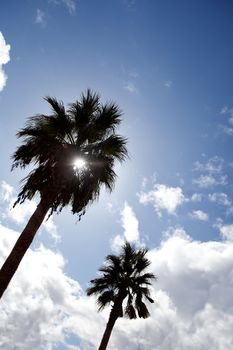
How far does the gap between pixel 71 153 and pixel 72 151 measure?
0.38 feet

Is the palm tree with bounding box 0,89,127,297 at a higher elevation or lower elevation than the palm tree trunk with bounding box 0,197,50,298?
higher

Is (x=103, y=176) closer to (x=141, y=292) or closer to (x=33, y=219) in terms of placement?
(x=33, y=219)

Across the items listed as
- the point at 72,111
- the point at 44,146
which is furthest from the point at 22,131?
the point at 72,111

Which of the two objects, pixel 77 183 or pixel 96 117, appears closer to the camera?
pixel 77 183

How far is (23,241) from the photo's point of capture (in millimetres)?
9336

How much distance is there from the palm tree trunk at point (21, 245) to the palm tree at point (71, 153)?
9.4 inches

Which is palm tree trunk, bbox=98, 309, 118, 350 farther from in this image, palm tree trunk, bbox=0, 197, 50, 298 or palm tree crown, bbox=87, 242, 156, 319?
palm tree trunk, bbox=0, 197, 50, 298

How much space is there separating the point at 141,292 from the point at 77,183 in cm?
1010

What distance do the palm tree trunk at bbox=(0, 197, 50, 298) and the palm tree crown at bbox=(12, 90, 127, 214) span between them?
81 cm

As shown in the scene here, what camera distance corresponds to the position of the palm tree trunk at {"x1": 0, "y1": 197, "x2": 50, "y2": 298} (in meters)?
8.60

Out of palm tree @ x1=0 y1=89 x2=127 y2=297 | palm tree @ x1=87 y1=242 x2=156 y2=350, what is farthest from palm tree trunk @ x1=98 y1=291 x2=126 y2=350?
palm tree @ x1=0 y1=89 x2=127 y2=297

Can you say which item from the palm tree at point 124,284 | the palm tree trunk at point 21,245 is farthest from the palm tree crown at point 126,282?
the palm tree trunk at point 21,245

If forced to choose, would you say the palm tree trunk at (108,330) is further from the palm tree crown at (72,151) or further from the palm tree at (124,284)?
the palm tree crown at (72,151)

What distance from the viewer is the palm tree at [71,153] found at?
1125 cm
